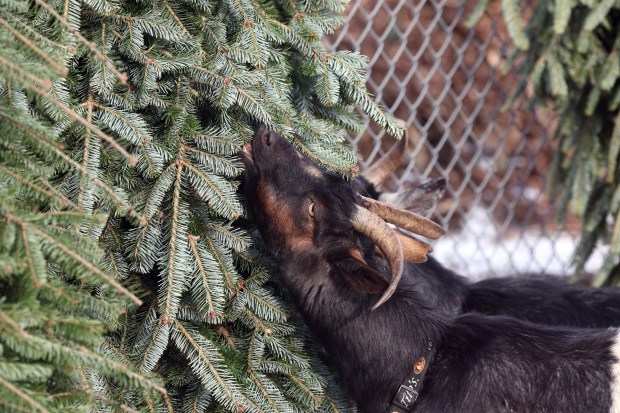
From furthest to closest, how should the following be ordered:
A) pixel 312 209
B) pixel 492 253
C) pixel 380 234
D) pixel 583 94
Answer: pixel 492 253 < pixel 583 94 < pixel 312 209 < pixel 380 234

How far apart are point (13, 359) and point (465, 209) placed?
7.05 meters

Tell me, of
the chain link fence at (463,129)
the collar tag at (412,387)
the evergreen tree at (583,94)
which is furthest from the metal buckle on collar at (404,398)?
the chain link fence at (463,129)

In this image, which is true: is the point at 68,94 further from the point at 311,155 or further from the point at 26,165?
the point at 311,155

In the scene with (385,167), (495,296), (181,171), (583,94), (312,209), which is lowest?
(495,296)

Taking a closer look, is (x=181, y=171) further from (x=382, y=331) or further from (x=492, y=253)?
(x=492, y=253)

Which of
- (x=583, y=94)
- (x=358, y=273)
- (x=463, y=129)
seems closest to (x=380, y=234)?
(x=358, y=273)

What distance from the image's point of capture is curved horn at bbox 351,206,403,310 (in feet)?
8.72

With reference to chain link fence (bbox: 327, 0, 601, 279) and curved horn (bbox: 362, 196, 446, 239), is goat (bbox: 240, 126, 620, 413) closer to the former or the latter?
curved horn (bbox: 362, 196, 446, 239)

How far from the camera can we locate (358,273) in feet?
9.23

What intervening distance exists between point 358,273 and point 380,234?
0.53 ft

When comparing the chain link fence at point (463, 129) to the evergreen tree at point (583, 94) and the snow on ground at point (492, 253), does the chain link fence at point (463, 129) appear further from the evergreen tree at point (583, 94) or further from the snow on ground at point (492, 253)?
the evergreen tree at point (583, 94)

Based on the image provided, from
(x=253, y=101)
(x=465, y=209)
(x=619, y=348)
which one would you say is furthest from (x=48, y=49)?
(x=465, y=209)

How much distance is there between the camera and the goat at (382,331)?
281 centimetres

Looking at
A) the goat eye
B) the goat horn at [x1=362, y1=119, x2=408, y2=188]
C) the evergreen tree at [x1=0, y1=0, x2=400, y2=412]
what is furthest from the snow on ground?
the evergreen tree at [x1=0, y1=0, x2=400, y2=412]
